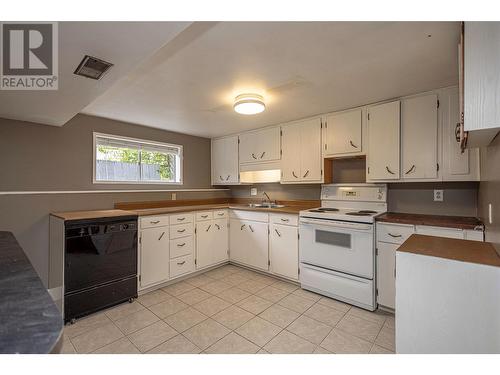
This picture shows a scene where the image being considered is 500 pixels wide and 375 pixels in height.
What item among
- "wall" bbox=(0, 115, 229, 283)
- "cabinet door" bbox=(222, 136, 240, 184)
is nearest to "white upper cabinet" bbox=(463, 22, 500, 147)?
"cabinet door" bbox=(222, 136, 240, 184)

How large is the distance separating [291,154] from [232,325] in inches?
86.8

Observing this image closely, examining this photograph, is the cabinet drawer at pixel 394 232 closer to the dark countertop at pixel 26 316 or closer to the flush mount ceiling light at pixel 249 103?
the flush mount ceiling light at pixel 249 103

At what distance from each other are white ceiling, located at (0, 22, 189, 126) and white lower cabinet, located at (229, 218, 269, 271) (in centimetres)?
235

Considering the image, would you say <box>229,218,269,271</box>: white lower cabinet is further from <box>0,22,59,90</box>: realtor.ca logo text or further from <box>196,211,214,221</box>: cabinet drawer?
<box>0,22,59,90</box>: realtor.ca logo text

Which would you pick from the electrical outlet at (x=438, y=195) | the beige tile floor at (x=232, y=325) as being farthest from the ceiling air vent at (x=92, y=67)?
the electrical outlet at (x=438, y=195)

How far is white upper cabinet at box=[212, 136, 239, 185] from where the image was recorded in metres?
4.05

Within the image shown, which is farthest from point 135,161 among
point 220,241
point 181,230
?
point 220,241

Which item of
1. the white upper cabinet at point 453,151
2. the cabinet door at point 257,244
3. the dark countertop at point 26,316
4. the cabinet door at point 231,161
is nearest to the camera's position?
the dark countertop at point 26,316

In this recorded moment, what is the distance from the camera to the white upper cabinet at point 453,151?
6.89ft

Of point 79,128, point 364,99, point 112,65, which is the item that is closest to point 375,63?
point 364,99

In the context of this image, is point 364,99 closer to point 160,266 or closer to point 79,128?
point 160,266

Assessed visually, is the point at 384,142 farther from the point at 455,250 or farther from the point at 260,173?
the point at 260,173
